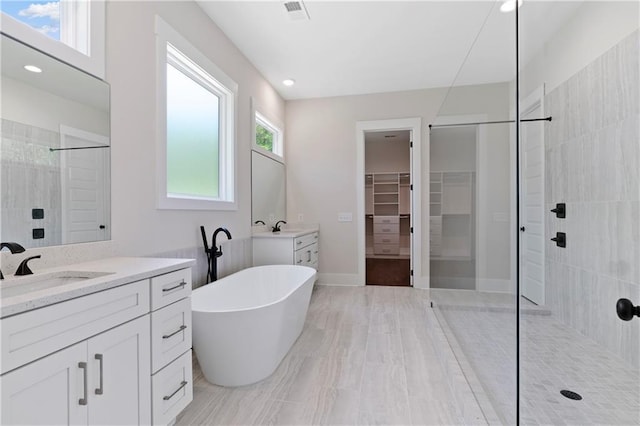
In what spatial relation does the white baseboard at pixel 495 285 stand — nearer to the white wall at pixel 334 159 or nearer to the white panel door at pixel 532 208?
the white panel door at pixel 532 208

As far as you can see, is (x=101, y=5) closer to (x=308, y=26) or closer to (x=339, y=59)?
(x=308, y=26)

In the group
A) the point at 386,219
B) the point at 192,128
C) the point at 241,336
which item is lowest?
the point at 241,336

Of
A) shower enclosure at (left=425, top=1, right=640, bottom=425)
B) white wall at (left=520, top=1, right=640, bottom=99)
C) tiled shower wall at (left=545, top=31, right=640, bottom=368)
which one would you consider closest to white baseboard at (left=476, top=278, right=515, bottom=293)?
shower enclosure at (left=425, top=1, right=640, bottom=425)

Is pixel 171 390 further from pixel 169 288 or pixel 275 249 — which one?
pixel 275 249

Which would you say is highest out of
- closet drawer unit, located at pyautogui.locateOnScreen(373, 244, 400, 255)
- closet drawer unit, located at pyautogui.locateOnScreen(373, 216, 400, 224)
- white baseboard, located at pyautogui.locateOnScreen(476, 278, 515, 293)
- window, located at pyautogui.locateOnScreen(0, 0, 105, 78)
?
window, located at pyautogui.locateOnScreen(0, 0, 105, 78)

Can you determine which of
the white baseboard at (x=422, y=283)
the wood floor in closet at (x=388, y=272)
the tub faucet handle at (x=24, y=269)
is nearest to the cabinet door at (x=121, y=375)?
the tub faucet handle at (x=24, y=269)

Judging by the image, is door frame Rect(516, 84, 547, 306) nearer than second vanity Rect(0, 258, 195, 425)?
No

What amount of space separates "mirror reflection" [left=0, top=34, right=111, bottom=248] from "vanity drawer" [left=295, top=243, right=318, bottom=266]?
7.20 feet

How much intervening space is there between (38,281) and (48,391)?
1.73 ft

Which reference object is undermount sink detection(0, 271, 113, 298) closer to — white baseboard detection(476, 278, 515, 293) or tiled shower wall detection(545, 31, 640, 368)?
white baseboard detection(476, 278, 515, 293)

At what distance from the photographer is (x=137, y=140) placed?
183 centimetres

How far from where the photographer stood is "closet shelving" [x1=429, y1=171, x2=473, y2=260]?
8.86 feet

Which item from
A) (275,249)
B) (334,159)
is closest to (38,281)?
(275,249)

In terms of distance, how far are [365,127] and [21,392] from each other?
4.29m
